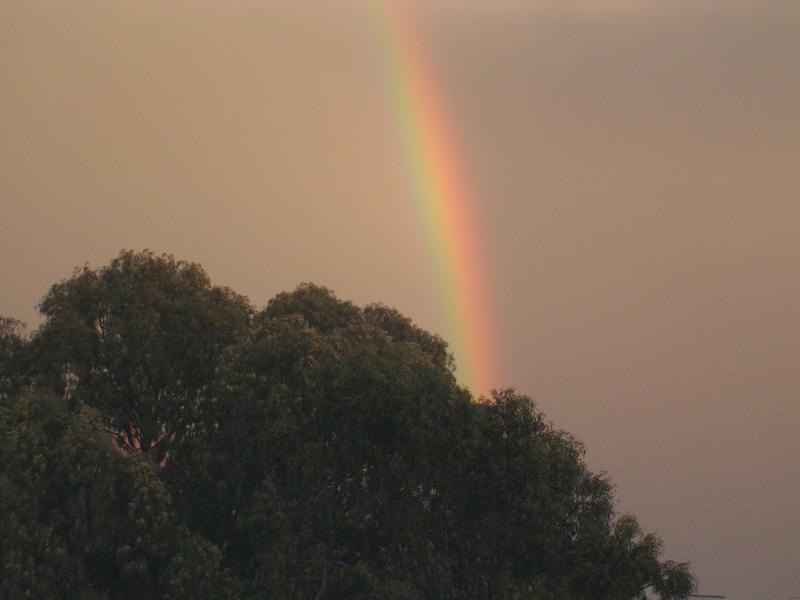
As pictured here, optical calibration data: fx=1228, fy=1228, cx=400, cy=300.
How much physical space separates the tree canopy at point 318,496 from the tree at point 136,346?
1305 millimetres

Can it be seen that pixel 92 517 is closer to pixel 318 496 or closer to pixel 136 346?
pixel 318 496

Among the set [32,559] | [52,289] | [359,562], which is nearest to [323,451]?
[359,562]

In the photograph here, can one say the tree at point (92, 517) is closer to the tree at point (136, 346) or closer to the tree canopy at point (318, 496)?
the tree canopy at point (318, 496)

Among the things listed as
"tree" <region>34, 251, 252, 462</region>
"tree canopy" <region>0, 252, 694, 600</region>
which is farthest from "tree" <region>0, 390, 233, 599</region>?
"tree" <region>34, 251, 252, 462</region>

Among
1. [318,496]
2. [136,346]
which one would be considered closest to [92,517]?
[318,496]

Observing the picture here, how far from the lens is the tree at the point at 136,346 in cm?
3784

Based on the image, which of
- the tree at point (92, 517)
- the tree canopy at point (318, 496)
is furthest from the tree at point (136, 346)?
the tree at point (92, 517)

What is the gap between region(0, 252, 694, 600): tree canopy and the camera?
3153 cm

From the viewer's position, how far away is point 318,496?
33.0 m

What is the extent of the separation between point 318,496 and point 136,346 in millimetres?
8595

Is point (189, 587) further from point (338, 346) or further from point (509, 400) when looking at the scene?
point (509, 400)

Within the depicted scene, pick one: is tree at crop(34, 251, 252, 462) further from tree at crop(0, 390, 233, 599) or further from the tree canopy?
tree at crop(0, 390, 233, 599)

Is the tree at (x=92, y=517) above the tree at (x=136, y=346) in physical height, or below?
below

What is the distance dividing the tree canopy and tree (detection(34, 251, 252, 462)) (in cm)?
130
